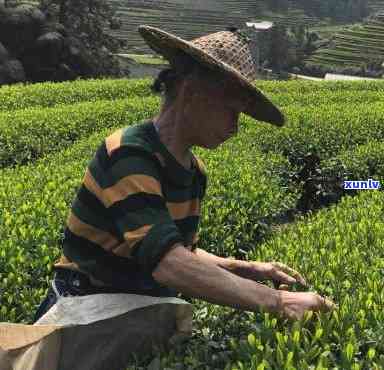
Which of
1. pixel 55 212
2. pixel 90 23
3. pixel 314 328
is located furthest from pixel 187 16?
pixel 314 328

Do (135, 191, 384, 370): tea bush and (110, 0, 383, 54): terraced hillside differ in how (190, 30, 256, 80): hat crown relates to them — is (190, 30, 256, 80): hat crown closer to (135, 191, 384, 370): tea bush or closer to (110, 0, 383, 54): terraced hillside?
(135, 191, 384, 370): tea bush

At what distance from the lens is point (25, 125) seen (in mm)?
9094

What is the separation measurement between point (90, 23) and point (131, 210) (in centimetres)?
3347

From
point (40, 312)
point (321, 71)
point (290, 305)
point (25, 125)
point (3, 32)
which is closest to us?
point (290, 305)

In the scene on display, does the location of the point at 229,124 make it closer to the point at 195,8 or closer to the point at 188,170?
the point at 188,170

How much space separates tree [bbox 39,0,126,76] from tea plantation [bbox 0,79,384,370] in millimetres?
20515

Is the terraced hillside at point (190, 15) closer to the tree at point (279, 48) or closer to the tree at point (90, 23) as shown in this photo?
the tree at point (279, 48)

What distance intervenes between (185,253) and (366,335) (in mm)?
966

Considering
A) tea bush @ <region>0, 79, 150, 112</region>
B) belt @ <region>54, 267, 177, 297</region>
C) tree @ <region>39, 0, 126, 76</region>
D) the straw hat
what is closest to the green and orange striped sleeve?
belt @ <region>54, 267, 177, 297</region>

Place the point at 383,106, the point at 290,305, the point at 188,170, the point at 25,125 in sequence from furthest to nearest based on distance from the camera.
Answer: the point at 383,106 < the point at 25,125 < the point at 188,170 < the point at 290,305

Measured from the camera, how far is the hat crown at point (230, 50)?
99.4 inches

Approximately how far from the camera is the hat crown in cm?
252

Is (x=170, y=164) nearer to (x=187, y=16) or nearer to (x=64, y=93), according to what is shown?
(x=64, y=93)

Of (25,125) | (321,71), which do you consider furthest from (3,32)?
(321,71)
